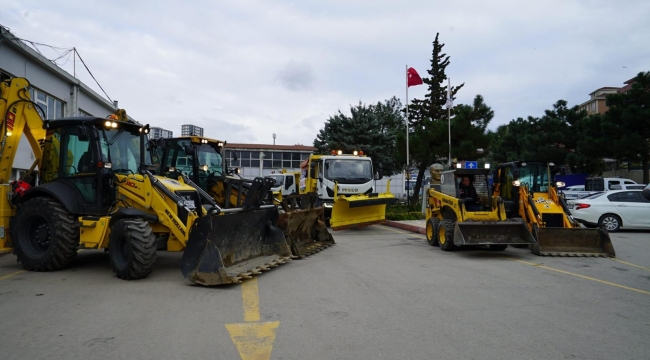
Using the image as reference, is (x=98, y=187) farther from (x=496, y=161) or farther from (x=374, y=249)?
(x=496, y=161)

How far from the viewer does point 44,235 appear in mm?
8422

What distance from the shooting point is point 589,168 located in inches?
1357

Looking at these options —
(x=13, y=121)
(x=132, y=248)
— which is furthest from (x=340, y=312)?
(x=13, y=121)

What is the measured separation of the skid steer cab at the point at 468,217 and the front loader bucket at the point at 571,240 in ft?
2.12

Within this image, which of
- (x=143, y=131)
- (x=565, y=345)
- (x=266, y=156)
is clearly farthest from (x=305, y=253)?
(x=266, y=156)

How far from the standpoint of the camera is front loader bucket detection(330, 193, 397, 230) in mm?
14836

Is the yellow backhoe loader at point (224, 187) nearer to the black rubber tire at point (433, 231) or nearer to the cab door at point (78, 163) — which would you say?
the cab door at point (78, 163)

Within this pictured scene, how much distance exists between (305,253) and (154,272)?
337 centimetres

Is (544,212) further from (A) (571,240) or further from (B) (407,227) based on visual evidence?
(B) (407,227)

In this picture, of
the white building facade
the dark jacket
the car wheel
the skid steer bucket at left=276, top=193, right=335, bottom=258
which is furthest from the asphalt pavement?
the white building facade

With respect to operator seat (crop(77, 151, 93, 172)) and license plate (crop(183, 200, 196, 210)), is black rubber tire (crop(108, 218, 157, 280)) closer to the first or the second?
license plate (crop(183, 200, 196, 210))

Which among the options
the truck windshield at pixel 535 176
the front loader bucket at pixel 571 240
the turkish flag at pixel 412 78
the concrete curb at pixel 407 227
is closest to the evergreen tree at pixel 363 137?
the turkish flag at pixel 412 78

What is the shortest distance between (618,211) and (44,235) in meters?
17.2

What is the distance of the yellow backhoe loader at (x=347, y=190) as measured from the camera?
1504 centimetres
